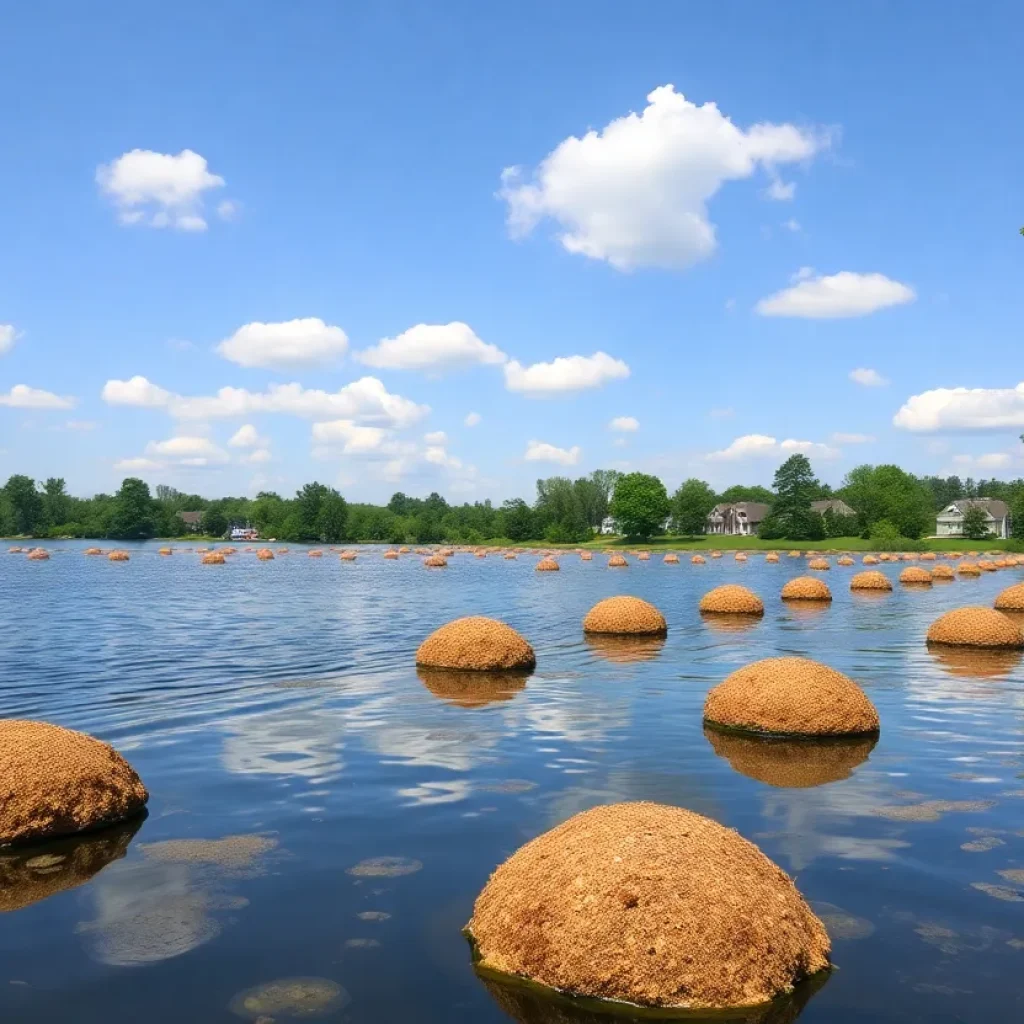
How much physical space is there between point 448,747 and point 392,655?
492 inches

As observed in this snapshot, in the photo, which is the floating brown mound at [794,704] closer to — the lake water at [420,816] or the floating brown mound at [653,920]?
the lake water at [420,816]

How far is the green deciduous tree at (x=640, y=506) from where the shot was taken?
15825 cm

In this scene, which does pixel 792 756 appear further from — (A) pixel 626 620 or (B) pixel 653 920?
(A) pixel 626 620

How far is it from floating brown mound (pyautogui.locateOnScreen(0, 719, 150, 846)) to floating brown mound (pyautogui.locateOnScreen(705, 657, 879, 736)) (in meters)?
10.8

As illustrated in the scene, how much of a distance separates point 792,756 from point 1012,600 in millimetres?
32371

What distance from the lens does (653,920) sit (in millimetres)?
7465

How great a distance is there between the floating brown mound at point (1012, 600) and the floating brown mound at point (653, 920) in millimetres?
39842

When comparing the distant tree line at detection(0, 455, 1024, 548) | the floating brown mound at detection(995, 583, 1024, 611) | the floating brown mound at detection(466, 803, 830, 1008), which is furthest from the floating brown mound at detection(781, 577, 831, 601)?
the distant tree line at detection(0, 455, 1024, 548)

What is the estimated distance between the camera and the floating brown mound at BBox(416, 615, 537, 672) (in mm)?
24375

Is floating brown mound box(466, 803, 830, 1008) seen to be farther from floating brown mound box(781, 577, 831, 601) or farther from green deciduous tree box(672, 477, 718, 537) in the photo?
green deciduous tree box(672, 477, 718, 537)

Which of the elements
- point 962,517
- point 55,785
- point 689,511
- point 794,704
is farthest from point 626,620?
point 962,517

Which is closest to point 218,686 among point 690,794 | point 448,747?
point 448,747

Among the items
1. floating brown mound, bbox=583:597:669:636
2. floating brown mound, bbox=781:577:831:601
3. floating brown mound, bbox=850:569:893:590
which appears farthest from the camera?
floating brown mound, bbox=850:569:893:590

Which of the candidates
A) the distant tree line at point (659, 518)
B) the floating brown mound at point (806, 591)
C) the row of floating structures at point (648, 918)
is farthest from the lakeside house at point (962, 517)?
the row of floating structures at point (648, 918)
